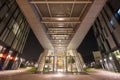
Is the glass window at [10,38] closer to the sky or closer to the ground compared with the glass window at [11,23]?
closer to the ground

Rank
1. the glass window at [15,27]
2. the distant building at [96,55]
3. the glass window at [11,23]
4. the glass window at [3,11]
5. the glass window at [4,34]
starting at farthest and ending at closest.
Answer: the distant building at [96,55]
the glass window at [15,27]
the glass window at [11,23]
the glass window at [4,34]
the glass window at [3,11]

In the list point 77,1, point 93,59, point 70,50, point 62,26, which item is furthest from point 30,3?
point 93,59

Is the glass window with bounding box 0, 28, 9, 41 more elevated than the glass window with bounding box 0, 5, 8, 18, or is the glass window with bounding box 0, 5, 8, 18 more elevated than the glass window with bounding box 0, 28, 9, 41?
the glass window with bounding box 0, 5, 8, 18

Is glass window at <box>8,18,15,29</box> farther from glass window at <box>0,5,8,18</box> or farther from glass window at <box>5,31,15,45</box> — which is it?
glass window at <box>0,5,8,18</box>

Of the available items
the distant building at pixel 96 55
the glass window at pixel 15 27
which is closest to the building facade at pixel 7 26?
the glass window at pixel 15 27

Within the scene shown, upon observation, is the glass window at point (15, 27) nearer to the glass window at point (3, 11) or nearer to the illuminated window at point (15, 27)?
the illuminated window at point (15, 27)

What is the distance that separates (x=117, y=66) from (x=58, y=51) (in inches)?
439

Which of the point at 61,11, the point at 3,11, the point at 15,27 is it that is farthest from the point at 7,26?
the point at 61,11

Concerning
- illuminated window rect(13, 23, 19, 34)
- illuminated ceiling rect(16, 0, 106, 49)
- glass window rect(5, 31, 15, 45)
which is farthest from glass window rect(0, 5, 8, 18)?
illuminated ceiling rect(16, 0, 106, 49)

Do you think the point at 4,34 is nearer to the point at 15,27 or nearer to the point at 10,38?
the point at 10,38

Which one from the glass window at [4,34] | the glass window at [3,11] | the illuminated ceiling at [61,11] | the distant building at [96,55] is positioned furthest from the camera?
the distant building at [96,55]

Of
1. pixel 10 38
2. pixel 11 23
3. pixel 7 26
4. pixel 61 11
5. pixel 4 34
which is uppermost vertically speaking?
pixel 11 23

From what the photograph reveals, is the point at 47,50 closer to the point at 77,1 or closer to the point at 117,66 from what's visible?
the point at 117,66

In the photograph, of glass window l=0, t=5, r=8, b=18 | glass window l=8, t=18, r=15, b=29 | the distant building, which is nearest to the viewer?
glass window l=0, t=5, r=8, b=18
